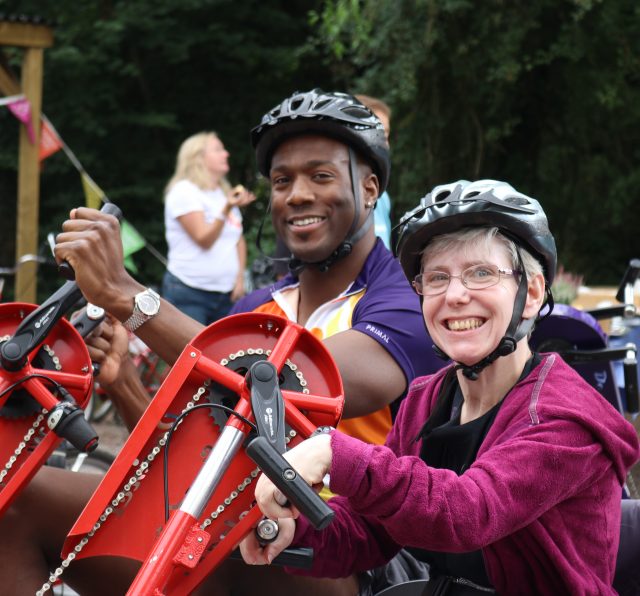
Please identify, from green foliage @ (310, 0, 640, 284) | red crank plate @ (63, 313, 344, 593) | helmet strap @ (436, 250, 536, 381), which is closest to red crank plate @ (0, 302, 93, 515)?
red crank plate @ (63, 313, 344, 593)

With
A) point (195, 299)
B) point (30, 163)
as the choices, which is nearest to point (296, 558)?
point (195, 299)

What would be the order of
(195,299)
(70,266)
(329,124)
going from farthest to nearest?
1. (195,299)
2. (329,124)
3. (70,266)

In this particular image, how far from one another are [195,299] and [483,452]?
18.8 ft

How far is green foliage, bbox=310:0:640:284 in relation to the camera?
1034 centimetres

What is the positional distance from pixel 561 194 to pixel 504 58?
1.66m

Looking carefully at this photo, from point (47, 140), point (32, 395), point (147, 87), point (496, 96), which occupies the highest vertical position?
point (147, 87)

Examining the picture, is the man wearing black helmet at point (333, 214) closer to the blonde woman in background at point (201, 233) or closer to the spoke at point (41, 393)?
the spoke at point (41, 393)

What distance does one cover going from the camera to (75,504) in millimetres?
2619

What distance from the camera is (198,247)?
7.46 m

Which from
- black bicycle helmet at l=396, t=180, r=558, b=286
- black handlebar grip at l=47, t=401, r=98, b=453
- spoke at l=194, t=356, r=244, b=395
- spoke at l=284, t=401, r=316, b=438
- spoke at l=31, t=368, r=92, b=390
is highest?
black bicycle helmet at l=396, t=180, r=558, b=286

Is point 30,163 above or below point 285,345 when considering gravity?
above

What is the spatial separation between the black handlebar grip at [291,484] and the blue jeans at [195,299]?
5871mm

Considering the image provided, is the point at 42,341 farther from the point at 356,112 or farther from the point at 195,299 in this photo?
the point at 195,299

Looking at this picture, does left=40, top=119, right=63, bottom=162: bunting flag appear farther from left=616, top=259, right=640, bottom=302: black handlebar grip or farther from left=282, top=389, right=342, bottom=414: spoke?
left=282, top=389, right=342, bottom=414: spoke
